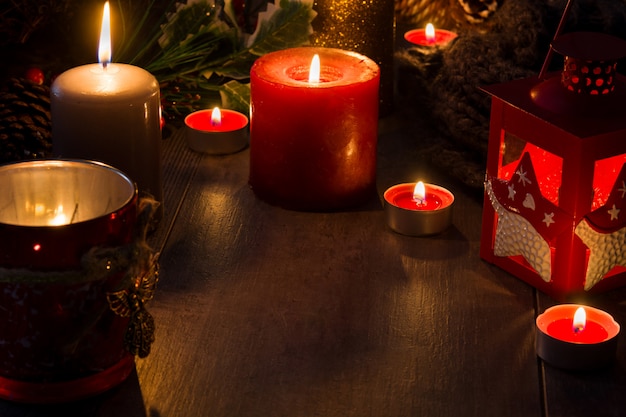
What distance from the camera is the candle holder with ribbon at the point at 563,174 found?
0.95 m

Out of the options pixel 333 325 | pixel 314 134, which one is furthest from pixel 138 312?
pixel 314 134

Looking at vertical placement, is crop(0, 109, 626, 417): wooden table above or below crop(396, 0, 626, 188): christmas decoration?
below

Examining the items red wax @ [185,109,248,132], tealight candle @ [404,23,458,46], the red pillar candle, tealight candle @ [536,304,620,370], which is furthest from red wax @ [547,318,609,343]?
tealight candle @ [404,23,458,46]

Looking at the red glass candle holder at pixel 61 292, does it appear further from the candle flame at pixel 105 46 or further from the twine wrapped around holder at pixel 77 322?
the candle flame at pixel 105 46

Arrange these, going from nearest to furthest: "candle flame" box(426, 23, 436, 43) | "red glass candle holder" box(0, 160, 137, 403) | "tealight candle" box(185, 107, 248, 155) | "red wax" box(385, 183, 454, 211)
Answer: "red glass candle holder" box(0, 160, 137, 403) → "red wax" box(385, 183, 454, 211) → "tealight candle" box(185, 107, 248, 155) → "candle flame" box(426, 23, 436, 43)

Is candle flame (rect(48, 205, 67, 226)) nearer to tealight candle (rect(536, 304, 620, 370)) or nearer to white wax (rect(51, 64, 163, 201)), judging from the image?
white wax (rect(51, 64, 163, 201))

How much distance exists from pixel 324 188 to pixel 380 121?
0.88 feet

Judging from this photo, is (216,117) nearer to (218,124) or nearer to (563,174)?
(218,124)

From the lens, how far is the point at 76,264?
81cm

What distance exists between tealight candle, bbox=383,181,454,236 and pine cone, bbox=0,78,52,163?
1.36 feet

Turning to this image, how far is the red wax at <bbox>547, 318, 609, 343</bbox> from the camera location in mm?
938

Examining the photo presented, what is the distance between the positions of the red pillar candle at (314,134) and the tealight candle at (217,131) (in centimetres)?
11

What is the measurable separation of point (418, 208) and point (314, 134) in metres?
0.15

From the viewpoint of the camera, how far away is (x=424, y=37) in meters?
1.63
